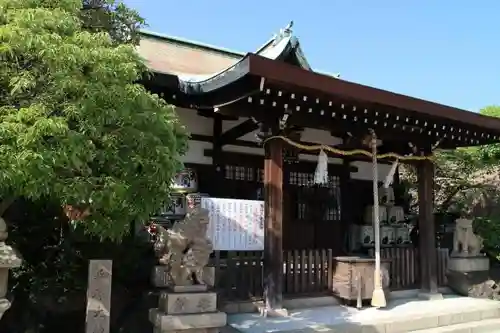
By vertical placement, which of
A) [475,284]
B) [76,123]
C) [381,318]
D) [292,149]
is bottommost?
[381,318]

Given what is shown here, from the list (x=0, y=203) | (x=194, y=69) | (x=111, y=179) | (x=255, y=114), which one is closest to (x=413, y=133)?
(x=255, y=114)

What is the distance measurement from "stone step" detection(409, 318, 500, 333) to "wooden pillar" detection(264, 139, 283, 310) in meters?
2.37

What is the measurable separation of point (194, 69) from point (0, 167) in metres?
7.26

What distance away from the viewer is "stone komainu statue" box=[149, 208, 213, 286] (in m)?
5.33

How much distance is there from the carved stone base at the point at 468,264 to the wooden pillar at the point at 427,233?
0.49 m

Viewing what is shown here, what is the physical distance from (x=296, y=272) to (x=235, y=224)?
55.7 inches

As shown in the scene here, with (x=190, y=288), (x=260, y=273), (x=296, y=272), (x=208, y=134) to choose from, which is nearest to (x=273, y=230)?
(x=260, y=273)

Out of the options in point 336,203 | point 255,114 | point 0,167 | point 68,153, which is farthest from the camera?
point 336,203

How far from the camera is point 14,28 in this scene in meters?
3.52

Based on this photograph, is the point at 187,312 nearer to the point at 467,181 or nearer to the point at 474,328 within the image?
the point at 474,328

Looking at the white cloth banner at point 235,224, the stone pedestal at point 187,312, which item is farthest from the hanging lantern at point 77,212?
the white cloth banner at point 235,224

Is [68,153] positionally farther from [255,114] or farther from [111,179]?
[255,114]

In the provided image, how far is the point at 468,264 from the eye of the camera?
29.5 ft

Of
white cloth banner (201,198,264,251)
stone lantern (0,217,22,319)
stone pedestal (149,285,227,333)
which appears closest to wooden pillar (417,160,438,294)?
white cloth banner (201,198,264,251)
